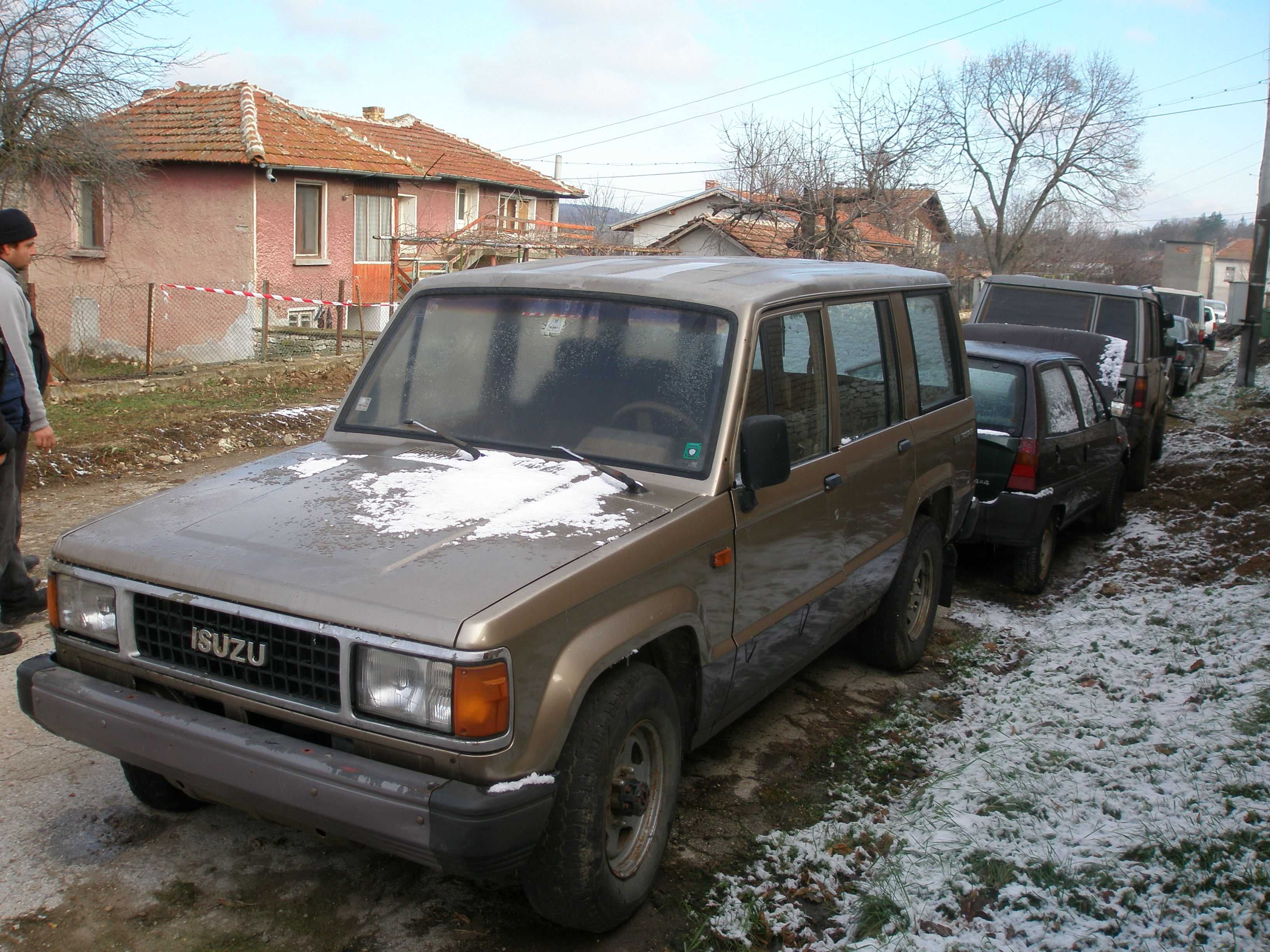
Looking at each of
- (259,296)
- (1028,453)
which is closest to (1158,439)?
(1028,453)

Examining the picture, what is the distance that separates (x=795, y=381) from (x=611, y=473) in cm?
102

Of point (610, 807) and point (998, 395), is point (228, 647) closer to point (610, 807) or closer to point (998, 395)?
point (610, 807)

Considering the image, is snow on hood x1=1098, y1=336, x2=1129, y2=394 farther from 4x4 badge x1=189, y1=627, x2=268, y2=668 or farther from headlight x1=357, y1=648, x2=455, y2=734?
4x4 badge x1=189, y1=627, x2=268, y2=668

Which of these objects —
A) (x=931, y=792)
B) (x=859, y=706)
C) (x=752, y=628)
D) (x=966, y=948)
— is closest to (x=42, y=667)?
(x=752, y=628)

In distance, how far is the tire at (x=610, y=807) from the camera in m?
2.95

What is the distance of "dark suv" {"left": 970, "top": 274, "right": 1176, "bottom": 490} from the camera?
10.8m

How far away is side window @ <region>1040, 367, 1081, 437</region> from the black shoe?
20.2 feet

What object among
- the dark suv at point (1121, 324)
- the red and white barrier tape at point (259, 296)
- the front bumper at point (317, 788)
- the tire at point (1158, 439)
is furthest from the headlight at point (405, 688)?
the red and white barrier tape at point (259, 296)

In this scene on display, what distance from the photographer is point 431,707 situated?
8.89 ft

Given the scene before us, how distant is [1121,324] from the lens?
1159 cm

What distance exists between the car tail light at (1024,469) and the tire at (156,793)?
5.35 m

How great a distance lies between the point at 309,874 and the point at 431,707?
1.18m

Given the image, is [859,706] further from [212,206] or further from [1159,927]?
[212,206]

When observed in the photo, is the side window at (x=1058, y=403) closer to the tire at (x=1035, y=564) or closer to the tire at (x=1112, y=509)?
the tire at (x=1035, y=564)
